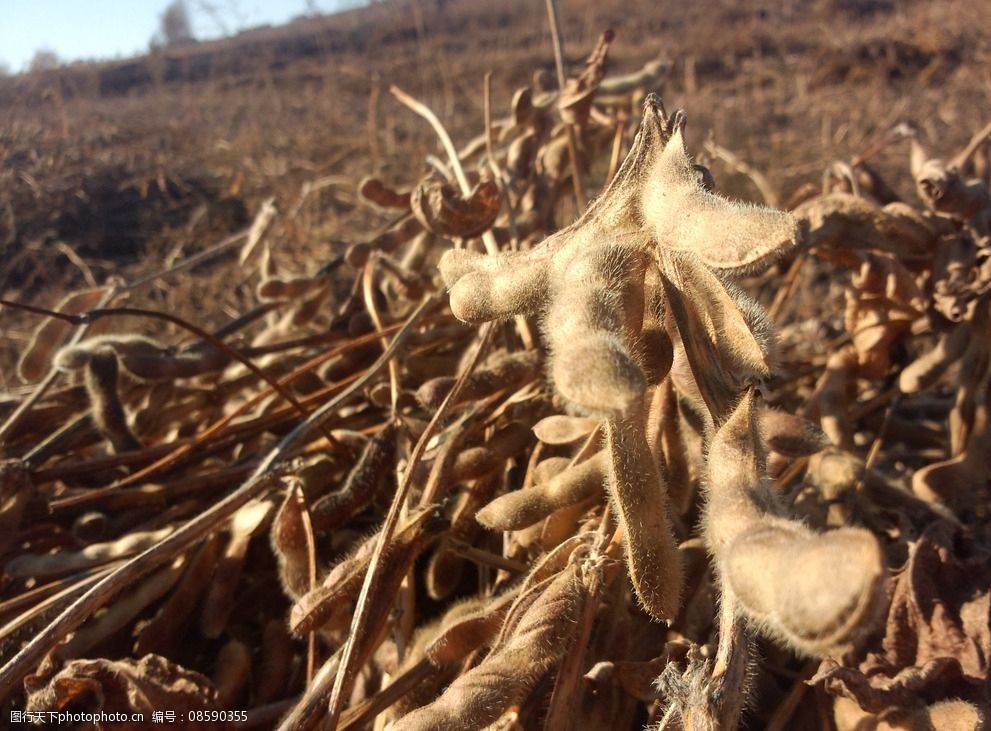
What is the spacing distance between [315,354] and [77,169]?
4115 millimetres

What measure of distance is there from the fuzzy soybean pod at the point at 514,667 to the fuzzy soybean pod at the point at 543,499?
69 mm

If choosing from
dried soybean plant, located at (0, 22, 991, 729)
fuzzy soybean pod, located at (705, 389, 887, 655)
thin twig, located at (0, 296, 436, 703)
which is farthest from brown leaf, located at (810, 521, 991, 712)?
thin twig, located at (0, 296, 436, 703)

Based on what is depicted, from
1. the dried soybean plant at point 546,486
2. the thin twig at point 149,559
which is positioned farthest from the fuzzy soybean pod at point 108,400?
the thin twig at point 149,559

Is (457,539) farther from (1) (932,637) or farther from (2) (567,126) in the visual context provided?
(2) (567,126)

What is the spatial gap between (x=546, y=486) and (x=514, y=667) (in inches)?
7.5

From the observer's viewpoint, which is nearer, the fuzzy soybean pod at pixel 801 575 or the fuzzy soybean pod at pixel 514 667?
the fuzzy soybean pod at pixel 801 575

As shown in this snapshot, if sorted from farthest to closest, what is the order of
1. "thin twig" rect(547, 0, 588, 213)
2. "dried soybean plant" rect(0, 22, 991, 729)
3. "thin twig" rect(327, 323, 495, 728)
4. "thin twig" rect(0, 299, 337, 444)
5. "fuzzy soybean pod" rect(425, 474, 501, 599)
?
"thin twig" rect(547, 0, 588, 213) < "thin twig" rect(0, 299, 337, 444) < "fuzzy soybean pod" rect(425, 474, 501, 599) < "thin twig" rect(327, 323, 495, 728) < "dried soybean plant" rect(0, 22, 991, 729)

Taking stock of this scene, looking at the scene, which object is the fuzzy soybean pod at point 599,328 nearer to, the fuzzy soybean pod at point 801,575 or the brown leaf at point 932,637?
the fuzzy soybean pod at point 801,575

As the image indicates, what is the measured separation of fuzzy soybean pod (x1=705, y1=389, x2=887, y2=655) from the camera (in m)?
0.38

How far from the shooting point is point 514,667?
2.19 ft

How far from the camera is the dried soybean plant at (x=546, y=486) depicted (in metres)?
0.61

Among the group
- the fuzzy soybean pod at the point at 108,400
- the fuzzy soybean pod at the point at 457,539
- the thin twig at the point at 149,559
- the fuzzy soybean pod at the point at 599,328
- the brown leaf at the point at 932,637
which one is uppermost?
the fuzzy soybean pod at the point at 599,328

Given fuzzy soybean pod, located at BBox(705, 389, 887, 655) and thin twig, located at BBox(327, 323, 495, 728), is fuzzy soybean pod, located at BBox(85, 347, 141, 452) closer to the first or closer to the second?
thin twig, located at BBox(327, 323, 495, 728)

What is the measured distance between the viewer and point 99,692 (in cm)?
78
